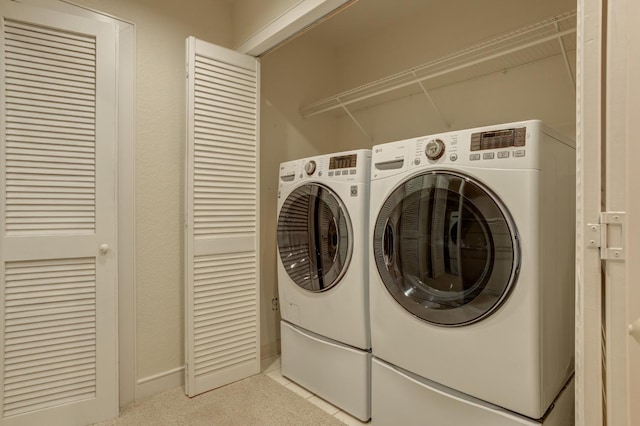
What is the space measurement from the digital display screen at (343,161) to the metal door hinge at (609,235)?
105cm

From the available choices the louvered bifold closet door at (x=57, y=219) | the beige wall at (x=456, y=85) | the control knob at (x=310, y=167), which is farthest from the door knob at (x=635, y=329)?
the louvered bifold closet door at (x=57, y=219)

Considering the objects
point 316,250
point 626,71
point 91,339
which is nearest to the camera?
point 626,71

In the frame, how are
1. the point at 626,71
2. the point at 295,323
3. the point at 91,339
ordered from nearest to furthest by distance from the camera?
1. the point at 626,71
2. the point at 91,339
3. the point at 295,323

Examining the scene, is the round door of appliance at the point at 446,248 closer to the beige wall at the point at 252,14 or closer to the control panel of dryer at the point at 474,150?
the control panel of dryer at the point at 474,150

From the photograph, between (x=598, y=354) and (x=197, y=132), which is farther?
(x=197, y=132)

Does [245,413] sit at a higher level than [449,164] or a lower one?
lower

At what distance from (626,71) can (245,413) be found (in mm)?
2074

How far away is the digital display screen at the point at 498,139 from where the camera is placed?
1124mm

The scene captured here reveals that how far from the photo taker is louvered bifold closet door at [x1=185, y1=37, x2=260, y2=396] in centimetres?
190

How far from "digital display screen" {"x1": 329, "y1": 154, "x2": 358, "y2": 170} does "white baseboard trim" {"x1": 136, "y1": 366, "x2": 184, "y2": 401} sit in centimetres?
160

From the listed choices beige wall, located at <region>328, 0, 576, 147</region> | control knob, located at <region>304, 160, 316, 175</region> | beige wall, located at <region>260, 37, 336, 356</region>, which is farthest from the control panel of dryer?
beige wall, located at <region>260, 37, 336, 356</region>

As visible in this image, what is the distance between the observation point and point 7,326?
146 centimetres

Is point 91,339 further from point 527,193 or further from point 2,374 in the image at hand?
point 527,193

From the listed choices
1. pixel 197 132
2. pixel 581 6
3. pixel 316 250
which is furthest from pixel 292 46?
pixel 581 6
